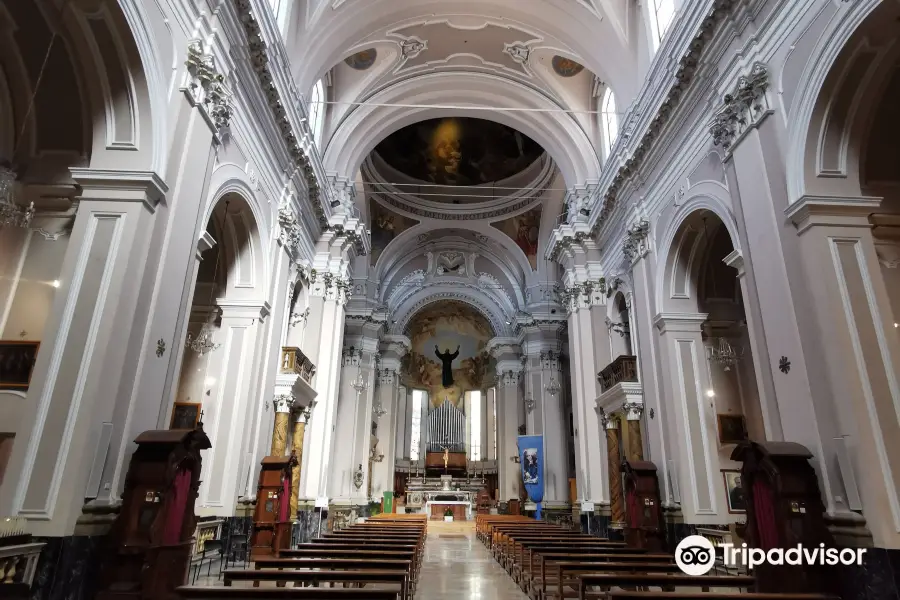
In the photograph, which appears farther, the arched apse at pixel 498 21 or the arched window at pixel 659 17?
the arched apse at pixel 498 21

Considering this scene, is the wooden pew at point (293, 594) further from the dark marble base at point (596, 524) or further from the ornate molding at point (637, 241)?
the dark marble base at point (596, 524)

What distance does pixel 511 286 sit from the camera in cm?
2403

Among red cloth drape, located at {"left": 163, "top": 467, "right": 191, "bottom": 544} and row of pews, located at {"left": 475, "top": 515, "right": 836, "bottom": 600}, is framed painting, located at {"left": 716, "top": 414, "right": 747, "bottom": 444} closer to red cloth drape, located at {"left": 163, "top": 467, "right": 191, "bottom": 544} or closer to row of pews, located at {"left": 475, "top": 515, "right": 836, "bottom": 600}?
row of pews, located at {"left": 475, "top": 515, "right": 836, "bottom": 600}

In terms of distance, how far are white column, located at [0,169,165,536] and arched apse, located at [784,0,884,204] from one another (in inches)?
263

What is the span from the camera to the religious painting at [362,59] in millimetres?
13633

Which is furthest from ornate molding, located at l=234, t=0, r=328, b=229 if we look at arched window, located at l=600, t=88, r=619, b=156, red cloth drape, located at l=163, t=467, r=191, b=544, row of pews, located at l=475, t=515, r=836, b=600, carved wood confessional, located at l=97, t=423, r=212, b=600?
row of pews, located at l=475, t=515, r=836, b=600

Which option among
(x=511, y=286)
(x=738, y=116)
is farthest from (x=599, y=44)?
(x=511, y=286)

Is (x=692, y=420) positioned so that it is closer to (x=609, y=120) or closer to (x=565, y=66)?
(x=609, y=120)

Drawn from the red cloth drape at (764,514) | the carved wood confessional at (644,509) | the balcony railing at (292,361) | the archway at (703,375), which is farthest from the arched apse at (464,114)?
the red cloth drape at (764,514)

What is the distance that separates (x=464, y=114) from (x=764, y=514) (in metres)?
12.2

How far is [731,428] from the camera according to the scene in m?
9.37

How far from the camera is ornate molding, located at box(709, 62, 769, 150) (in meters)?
6.61

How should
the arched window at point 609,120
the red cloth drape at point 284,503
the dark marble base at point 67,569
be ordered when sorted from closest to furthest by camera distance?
the dark marble base at point 67,569 → the red cloth drape at point 284,503 → the arched window at point 609,120

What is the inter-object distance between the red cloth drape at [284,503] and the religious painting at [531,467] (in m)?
9.69
